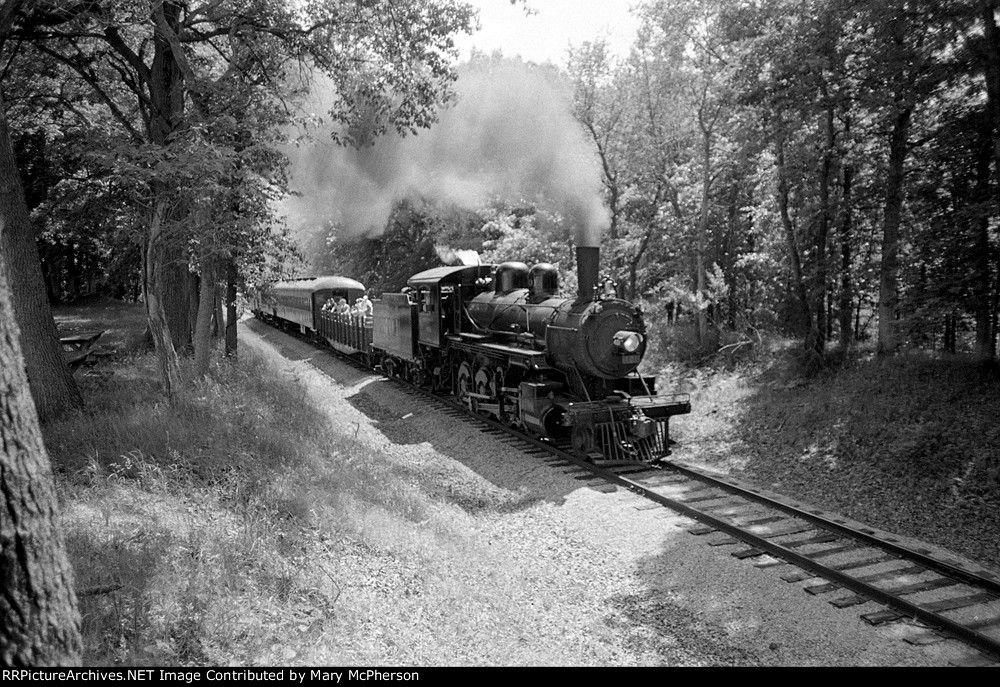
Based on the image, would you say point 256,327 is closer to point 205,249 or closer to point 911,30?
point 205,249

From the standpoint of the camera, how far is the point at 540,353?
10.9 metres

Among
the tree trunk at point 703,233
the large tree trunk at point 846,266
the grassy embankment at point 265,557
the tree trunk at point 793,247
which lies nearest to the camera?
the grassy embankment at point 265,557

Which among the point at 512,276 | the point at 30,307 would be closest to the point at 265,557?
the point at 30,307

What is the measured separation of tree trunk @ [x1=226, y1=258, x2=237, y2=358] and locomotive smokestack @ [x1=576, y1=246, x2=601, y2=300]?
27.7ft

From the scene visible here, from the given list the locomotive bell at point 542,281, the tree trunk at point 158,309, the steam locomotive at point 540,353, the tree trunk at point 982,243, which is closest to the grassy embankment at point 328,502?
the tree trunk at point 158,309

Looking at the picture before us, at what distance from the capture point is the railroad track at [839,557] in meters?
5.36

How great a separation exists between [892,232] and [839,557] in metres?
7.70

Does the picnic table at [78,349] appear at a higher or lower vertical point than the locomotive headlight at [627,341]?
lower

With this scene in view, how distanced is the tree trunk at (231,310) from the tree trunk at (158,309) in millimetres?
4425

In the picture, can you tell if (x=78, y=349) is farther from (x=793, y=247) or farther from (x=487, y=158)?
(x=793, y=247)

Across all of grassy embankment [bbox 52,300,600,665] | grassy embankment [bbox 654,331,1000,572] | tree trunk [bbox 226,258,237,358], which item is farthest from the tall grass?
tree trunk [bbox 226,258,237,358]

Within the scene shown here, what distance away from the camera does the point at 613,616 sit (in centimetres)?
561

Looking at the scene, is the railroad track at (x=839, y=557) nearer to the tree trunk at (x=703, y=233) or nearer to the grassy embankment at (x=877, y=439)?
the grassy embankment at (x=877, y=439)
